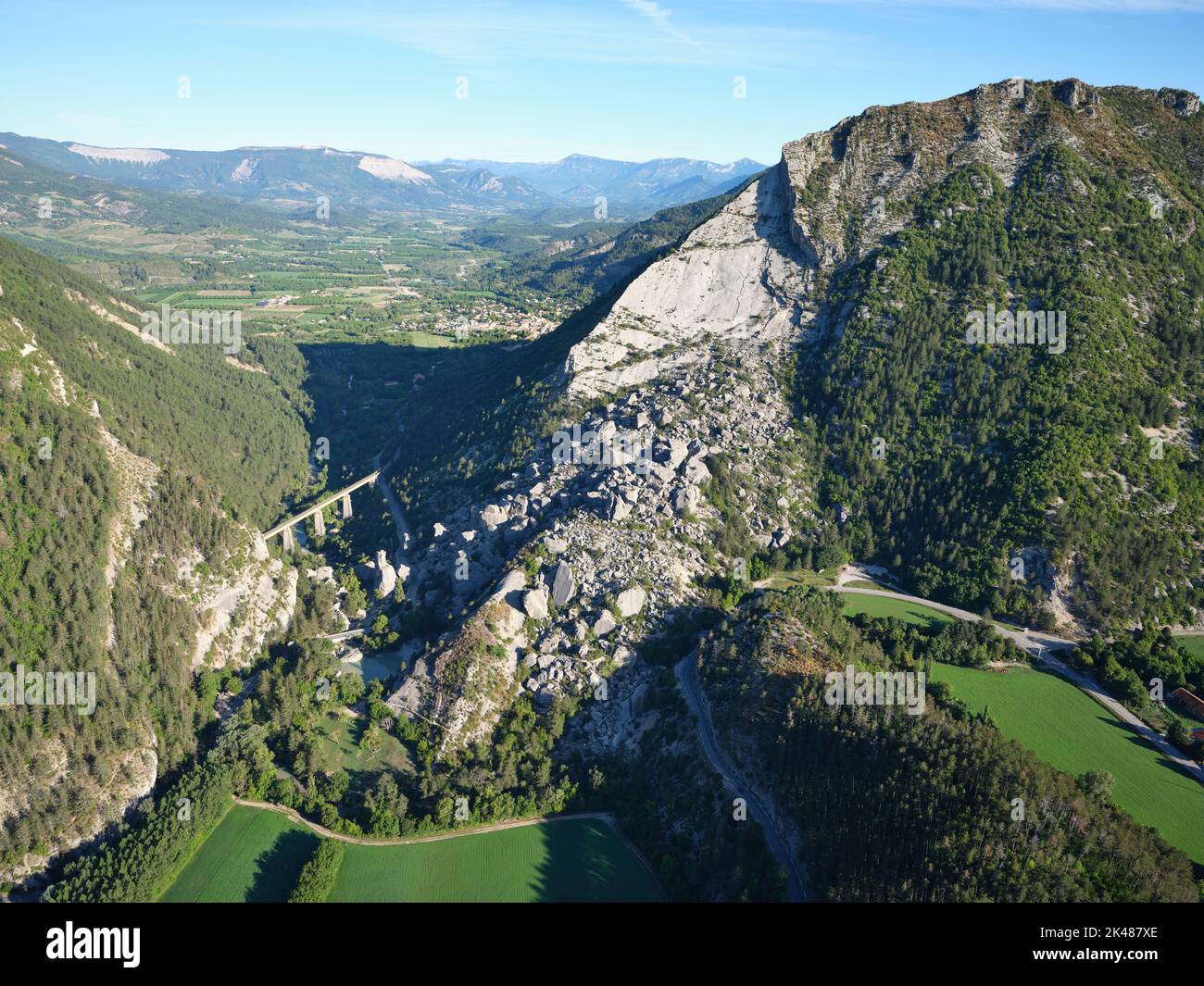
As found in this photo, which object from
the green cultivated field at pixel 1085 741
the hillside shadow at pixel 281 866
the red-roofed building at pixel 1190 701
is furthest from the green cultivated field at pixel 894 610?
the hillside shadow at pixel 281 866

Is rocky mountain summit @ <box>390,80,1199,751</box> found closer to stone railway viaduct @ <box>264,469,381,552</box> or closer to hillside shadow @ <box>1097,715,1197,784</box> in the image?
stone railway viaduct @ <box>264,469,381,552</box>

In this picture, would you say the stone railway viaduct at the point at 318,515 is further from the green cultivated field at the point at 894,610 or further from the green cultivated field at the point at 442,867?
the green cultivated field at the point at 894,610

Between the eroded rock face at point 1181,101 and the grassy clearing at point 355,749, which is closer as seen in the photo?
the grassy clearing at point 355,749

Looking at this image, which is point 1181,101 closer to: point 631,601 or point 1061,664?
point 1061,664

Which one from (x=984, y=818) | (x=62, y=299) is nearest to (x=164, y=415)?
(x=62, y=299)

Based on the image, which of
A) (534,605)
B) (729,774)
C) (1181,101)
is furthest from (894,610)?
(1181,101)

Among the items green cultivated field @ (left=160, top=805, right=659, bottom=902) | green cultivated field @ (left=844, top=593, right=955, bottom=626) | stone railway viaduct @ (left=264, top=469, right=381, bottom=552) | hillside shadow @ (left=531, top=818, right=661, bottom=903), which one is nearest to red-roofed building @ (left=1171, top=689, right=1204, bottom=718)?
green cultivated field @ (left=844, top=593, right=955, bottom=626)
